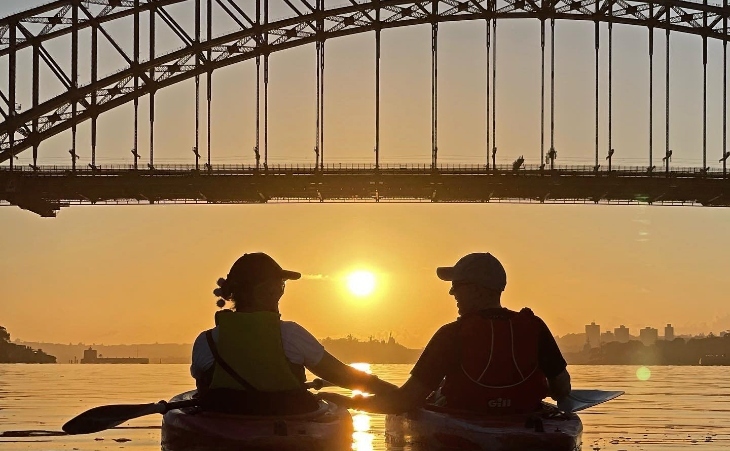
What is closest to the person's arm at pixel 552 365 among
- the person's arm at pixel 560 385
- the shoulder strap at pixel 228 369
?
the person's arm at pixel 560 385

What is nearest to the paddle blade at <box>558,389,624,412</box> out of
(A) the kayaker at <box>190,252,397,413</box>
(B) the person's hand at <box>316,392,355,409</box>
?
(B) the person's hand at <box>316,392,355,409</box>

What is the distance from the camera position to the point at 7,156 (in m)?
59.5

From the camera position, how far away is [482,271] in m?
10.5

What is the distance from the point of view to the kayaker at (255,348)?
1011 cm

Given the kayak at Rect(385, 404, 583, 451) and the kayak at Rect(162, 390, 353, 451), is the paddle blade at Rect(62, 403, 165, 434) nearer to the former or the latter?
the kayak at Rect(162, 390, 353, 451)

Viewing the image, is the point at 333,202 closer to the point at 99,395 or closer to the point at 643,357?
the point at 99,395

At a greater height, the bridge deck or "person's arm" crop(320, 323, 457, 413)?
the bridge deck

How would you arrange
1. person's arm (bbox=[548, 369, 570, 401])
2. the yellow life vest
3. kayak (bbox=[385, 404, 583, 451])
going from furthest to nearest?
person's arm (bbox=[548, 369, 570, 401]), kayak (bbox=[385, 404, 583, 451]), the yellow life vest

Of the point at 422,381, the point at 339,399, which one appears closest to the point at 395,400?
the point at 422,381

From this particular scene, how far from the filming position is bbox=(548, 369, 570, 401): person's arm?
36.0 ft

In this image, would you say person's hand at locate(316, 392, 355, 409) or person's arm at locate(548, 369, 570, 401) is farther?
person's hand at locate(316, 392, 355, 409)

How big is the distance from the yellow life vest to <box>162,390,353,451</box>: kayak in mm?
295

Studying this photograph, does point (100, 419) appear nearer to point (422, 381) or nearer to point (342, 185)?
point (422, 381)

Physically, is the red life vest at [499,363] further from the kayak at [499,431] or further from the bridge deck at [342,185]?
the bridge deck at [342,185]
